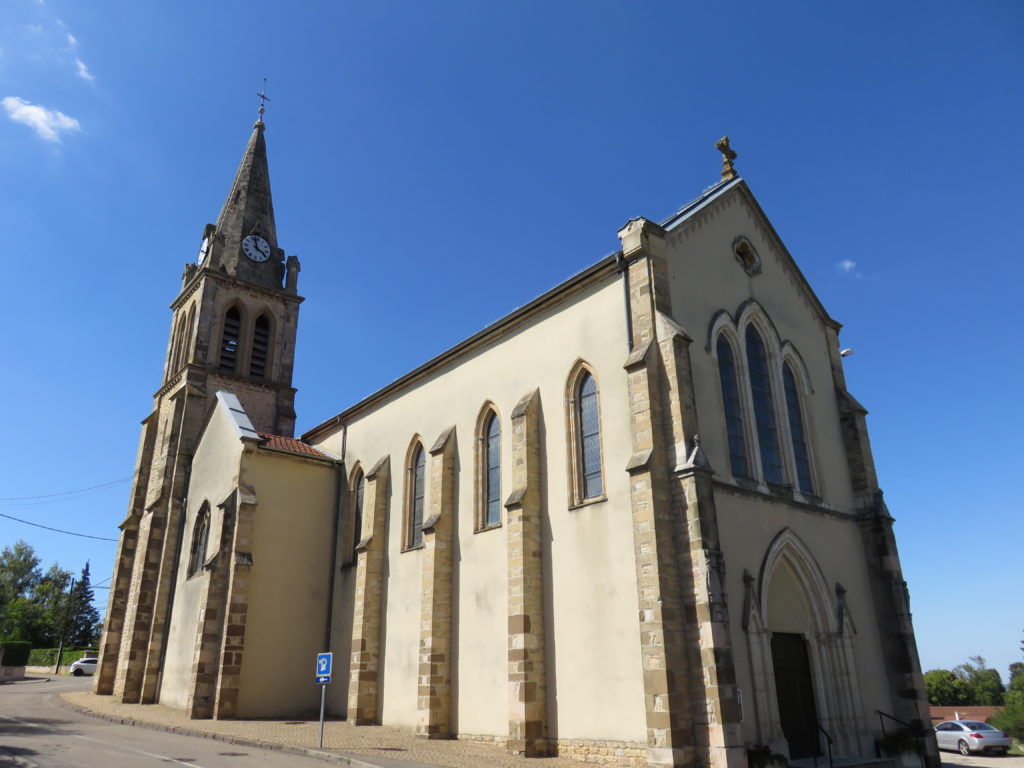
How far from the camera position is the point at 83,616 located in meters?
78.2

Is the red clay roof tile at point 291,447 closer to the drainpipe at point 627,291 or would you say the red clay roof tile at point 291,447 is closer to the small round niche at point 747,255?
the drainpipe at point 627,291

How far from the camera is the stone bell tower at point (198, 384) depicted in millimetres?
26281

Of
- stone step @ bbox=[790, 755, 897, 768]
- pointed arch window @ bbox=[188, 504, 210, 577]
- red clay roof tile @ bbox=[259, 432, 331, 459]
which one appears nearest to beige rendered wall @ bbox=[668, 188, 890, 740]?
stone step @ bbox=[790, 755, 897, 768]

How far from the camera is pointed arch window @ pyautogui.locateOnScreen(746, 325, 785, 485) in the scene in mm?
16750

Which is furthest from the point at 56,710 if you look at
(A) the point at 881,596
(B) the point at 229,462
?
(A) the point at 881,596

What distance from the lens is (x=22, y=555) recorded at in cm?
6819

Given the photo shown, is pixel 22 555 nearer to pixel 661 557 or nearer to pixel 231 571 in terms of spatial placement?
pixel 231 571

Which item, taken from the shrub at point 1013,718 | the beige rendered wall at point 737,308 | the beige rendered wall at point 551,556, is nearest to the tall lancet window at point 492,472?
the beige rendered wall at point 551,556

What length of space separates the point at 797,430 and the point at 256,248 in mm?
26256

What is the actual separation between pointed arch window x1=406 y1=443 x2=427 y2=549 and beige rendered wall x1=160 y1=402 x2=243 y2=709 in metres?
5.78

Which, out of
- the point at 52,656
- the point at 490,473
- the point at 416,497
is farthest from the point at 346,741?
the point at 52,656

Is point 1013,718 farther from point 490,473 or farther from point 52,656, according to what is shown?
point 52,656

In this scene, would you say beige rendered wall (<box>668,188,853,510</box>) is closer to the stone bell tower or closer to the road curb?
the road curb

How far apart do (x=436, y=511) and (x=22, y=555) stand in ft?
219
